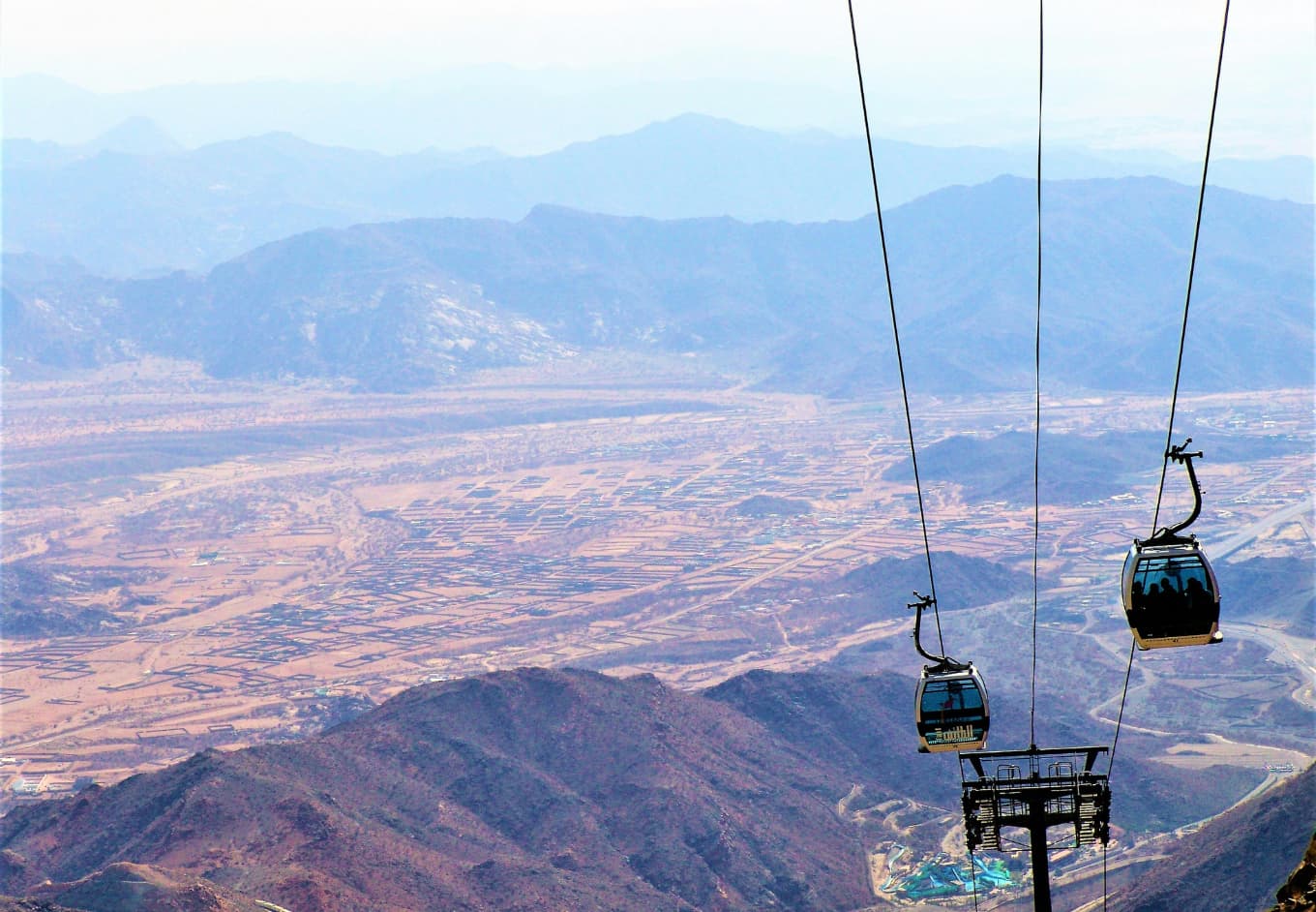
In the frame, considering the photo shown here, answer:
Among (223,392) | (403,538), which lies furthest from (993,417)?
(223,392)

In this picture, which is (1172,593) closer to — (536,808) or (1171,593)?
(1171,593)

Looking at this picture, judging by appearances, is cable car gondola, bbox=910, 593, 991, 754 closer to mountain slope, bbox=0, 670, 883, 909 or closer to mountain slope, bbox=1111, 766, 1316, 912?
mountain slope, bbox=1111, 766, 1316, 912

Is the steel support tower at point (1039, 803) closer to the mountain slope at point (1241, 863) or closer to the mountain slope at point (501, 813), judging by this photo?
the mountain slope at point (1241, 863)

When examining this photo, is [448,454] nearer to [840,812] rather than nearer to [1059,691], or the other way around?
[1059,691]

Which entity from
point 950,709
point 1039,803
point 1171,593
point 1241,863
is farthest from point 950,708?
point 1241,863

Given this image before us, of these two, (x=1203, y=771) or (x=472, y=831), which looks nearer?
(x=472, y=831)

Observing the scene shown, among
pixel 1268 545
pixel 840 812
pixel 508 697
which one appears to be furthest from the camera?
pixel 1268 545
